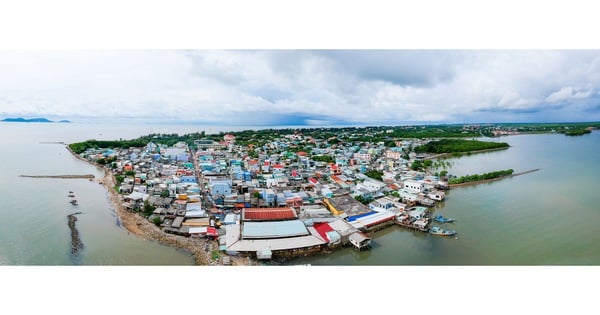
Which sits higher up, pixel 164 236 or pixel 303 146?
pixel 303 146

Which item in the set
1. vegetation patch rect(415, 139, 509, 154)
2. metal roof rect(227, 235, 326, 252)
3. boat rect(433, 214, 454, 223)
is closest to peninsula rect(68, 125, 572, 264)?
metal roof rect(227, 235, 326, 252)

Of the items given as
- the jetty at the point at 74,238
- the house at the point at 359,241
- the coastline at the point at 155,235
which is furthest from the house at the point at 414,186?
the jetty at the point at 74,238

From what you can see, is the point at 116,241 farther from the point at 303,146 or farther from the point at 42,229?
the point at 303,146

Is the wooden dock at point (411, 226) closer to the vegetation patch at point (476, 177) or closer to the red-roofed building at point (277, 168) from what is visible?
the red-roofed building at point (277, 168)

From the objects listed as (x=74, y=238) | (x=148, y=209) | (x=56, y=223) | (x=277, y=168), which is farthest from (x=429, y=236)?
(x=56, y=223)

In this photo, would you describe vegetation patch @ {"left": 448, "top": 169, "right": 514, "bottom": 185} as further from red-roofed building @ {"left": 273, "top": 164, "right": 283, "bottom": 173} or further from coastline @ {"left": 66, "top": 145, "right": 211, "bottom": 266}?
coastline @ {"left": 66, "top": 145, "right": 211, "bottom": 266}

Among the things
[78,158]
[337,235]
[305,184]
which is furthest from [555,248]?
[78,158]
